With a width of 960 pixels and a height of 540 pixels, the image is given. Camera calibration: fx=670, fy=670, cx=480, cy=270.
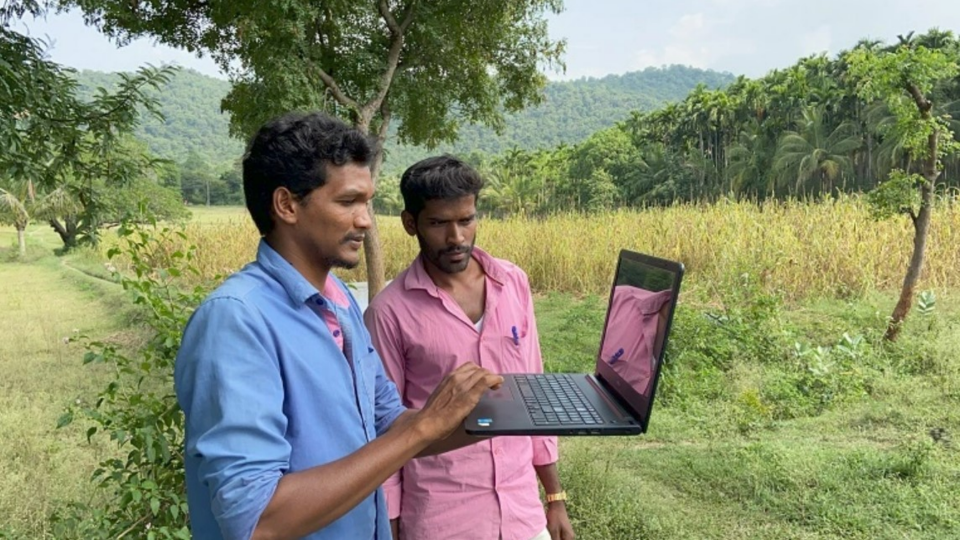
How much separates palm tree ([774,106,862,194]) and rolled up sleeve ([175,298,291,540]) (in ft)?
93.4

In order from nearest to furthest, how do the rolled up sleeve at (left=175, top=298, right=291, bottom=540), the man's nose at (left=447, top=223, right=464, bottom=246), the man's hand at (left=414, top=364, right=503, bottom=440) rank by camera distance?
1. the rolled up sleeve at (left=175, top=298, right=291, bottom=540)
2. the man's hand at (left=414, top=364, right=503, bottom=440)
3. the man's nose at (left=447, top=223, right=464, bottom=246)

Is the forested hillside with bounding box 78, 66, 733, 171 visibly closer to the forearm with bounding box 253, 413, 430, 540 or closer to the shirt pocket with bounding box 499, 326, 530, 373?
the shirt pocket with bounding box 499, 326, 530, 373

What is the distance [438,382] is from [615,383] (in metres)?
0.36

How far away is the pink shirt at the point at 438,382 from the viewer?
133 centimetres

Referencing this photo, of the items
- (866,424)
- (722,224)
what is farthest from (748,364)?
(722,224)

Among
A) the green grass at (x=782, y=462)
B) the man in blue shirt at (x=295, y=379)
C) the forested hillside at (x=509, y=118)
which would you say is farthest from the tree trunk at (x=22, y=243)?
the man in blue shirt at (x=295, y=379)

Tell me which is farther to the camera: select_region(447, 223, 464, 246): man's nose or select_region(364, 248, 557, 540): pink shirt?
select_region(447, 223, 464, 246): man's nose

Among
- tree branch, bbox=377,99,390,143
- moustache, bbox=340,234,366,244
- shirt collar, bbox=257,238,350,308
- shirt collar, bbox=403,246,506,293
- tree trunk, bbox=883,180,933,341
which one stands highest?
tree branch, bbox=377,99,390,143

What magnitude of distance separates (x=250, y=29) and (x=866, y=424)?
4471 millimetres

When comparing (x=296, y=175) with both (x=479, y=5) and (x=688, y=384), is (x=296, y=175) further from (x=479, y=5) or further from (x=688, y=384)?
(x=479, y=5)

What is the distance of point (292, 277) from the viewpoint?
865 mm

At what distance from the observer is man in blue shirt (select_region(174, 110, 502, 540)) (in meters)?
0.72

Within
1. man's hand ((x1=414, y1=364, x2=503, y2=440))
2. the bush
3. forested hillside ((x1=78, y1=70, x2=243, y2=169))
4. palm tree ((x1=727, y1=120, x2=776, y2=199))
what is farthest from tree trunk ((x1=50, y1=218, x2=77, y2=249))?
palm tree ((x1=727, y1=120, x2=776, y2=199))

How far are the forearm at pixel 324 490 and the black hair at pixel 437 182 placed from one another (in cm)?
72
